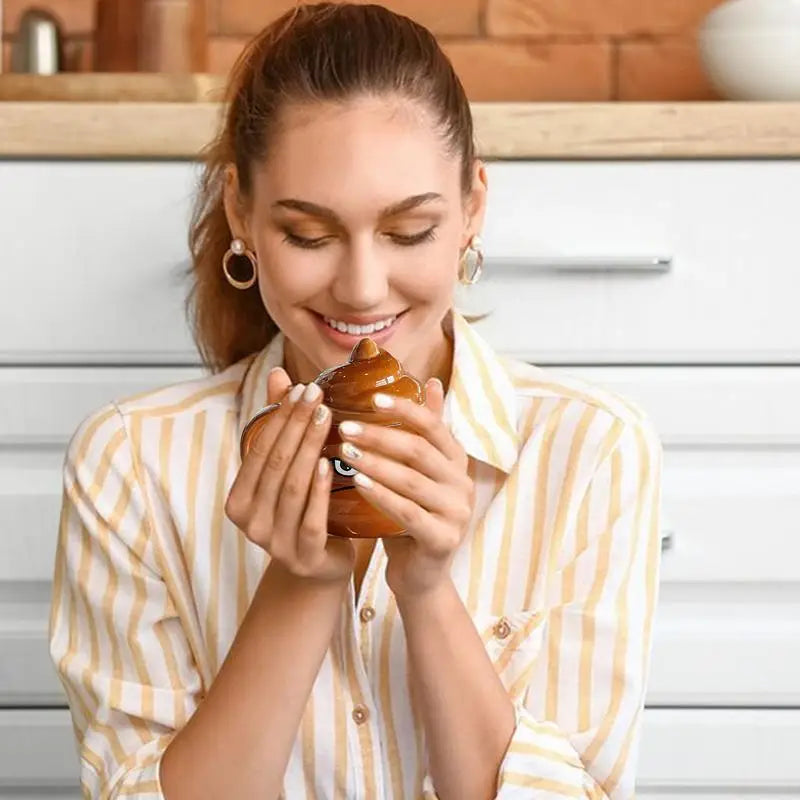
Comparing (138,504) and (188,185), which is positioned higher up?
(188,185)

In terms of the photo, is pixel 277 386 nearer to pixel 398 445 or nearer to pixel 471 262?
pixel 398 445

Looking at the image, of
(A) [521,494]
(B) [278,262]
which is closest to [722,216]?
(A) [521,494]

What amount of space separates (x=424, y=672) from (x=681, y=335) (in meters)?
0.52

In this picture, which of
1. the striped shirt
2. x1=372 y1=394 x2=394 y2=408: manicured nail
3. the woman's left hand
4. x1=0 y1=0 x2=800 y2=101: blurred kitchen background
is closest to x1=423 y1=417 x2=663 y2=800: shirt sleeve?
the striped shirt

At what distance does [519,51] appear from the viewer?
1915mm

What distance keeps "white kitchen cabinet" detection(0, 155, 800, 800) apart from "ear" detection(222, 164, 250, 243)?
0.25 m

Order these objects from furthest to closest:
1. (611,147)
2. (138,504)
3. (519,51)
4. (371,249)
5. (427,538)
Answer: (519,51), (611,147), (138,504), (371,249), (427,538)

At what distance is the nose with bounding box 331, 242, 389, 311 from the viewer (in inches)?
39.1

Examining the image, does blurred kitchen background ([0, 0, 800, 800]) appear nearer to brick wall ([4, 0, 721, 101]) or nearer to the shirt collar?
the shirt collar

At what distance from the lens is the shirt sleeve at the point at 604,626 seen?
3.50 feet

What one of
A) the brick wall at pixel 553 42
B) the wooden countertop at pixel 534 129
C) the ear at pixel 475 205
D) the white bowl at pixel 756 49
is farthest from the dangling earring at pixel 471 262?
the brick wall at pixel 553 42

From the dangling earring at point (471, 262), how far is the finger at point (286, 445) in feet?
0.96

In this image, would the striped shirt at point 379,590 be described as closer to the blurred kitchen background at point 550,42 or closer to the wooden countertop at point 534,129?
the wooden countertop at point 534,129

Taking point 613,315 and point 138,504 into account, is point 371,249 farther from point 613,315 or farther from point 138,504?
point 613,315
